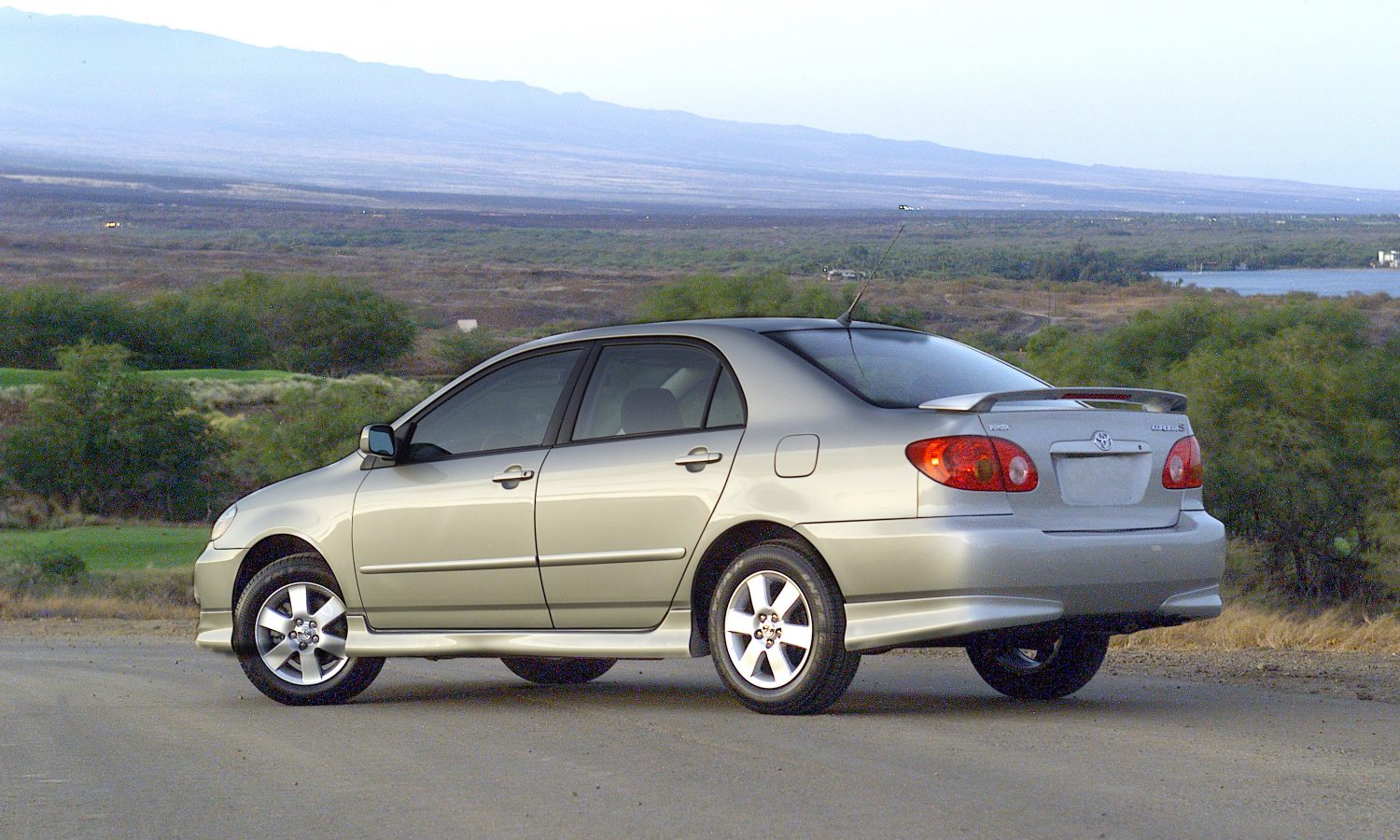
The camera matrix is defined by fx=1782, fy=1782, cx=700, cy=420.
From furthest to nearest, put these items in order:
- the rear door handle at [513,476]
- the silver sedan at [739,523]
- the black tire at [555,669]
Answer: the black tire at [555,669], the rear door handle at [513,476], the silver sedan at [739,523]

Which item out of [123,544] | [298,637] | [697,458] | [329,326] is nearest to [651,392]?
[697,458]

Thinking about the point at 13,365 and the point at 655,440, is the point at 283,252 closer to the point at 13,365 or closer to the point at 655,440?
the point at 13,365

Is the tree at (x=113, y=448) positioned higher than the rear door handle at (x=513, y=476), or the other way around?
the rear door handle at (x=513, y=476)

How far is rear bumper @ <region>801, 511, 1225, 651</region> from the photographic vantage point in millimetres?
6453

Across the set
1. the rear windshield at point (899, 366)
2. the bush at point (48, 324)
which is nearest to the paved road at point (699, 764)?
the rear windshield at point (899, 366)

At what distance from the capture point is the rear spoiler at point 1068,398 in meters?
6.65

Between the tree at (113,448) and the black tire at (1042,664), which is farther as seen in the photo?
the tree at (113,448)

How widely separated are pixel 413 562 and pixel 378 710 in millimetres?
670

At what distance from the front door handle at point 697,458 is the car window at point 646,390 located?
189mm

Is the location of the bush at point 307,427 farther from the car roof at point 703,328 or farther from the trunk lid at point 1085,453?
the trunk lid at point 1085,453

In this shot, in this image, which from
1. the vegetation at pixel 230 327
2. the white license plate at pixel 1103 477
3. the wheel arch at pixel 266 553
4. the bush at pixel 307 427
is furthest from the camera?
the vegetation at pixel 230 327

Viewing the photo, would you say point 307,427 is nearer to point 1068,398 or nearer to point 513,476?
point 513,476

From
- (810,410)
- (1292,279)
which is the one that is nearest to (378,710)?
(810,410)

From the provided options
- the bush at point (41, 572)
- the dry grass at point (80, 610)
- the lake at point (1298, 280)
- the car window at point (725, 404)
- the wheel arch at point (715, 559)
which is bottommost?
the bush at point (41, 572)
